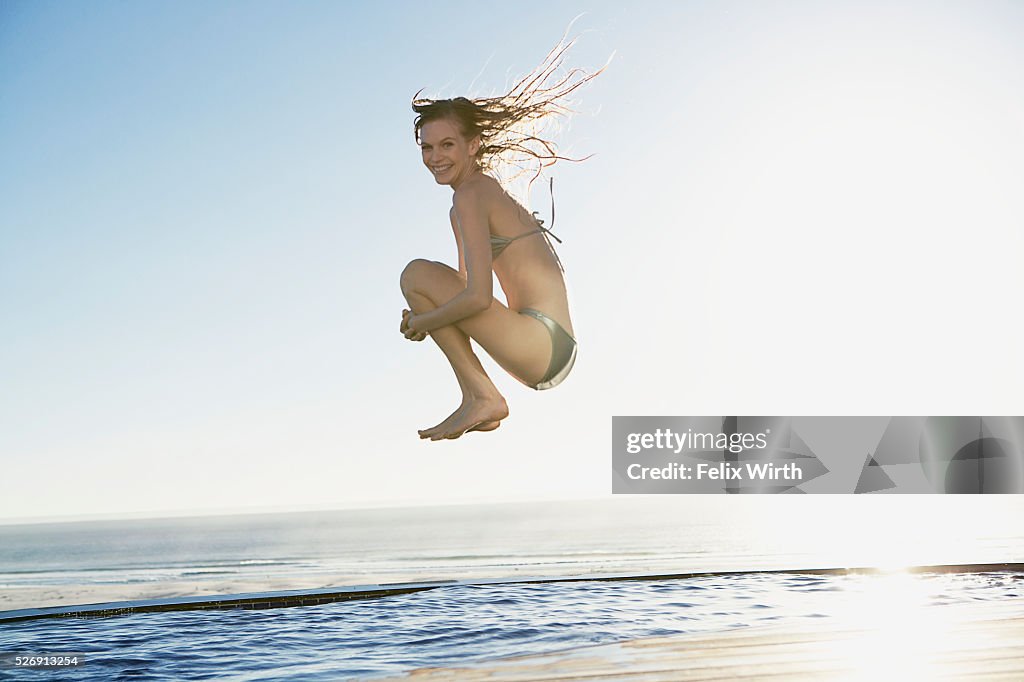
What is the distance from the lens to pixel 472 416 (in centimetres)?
260

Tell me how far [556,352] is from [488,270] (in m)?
0.32

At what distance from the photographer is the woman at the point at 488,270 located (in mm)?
2443

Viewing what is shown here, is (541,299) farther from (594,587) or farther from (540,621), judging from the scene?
(594,587)

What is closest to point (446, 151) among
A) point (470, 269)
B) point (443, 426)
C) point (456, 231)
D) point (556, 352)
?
point (456, 231)

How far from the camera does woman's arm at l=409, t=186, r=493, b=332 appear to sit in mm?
2400

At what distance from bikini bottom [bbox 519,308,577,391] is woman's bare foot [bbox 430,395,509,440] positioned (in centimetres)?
14

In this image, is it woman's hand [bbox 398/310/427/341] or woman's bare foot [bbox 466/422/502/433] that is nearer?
woman's hand [bbox 398/310/427/341]

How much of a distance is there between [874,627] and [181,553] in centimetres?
4854

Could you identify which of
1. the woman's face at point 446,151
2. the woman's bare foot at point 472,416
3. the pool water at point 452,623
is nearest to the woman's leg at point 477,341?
the woman's bare foot at point 472,416

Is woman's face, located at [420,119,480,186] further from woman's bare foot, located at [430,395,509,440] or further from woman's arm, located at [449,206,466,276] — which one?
woman's bare foot, located at [430,395,509,440]

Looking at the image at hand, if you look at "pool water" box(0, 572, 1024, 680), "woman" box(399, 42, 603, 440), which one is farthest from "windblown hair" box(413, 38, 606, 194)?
"pool water" box(0, 572, 1024, 680)

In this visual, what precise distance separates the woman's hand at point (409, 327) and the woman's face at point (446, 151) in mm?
350

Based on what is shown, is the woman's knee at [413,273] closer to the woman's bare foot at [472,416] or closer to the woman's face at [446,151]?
the woman's face at [446,151]

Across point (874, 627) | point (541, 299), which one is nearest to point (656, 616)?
point (874, 627)
